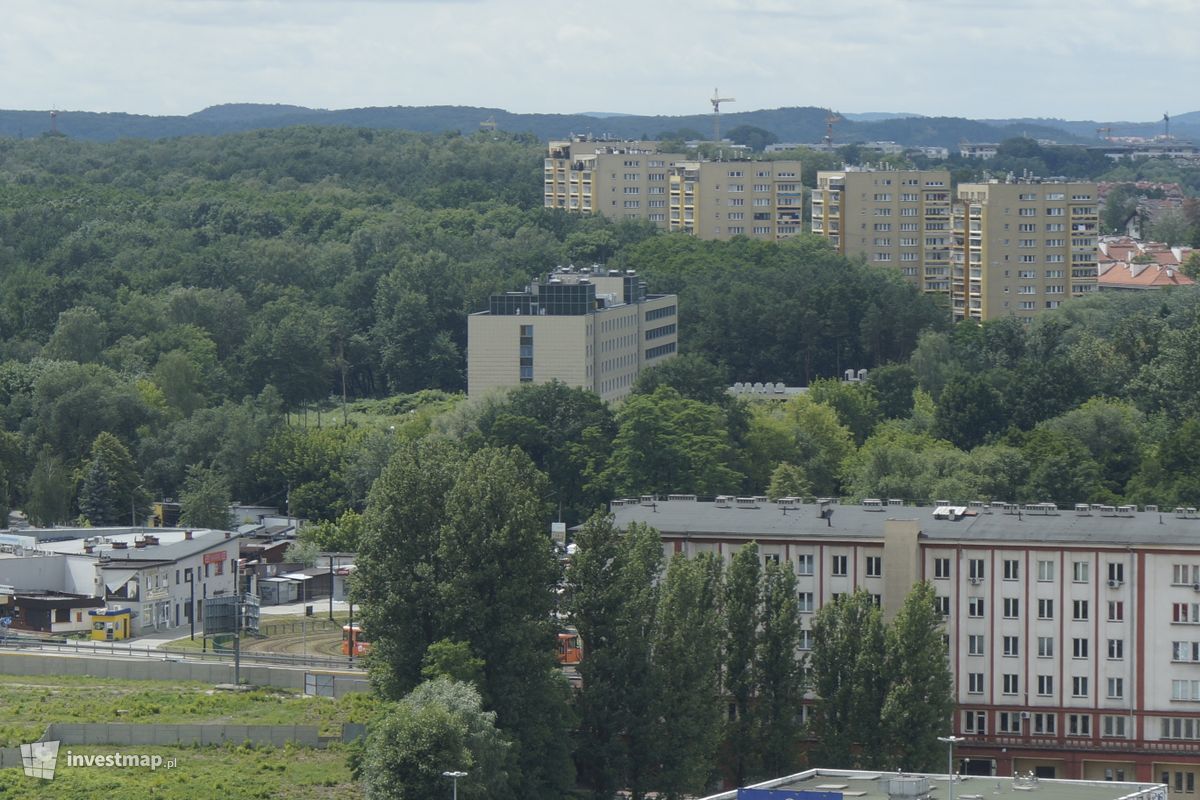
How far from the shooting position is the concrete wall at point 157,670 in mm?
58812

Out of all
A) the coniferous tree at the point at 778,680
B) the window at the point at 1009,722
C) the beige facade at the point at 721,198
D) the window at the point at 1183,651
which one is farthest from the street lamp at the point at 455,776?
→ the beige facade at the point at 721,198

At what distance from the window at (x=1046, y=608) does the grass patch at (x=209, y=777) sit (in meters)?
15.7

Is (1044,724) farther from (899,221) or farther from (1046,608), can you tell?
(899,221)

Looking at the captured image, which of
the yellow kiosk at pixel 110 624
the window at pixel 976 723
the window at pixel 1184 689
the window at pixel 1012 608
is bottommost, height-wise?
the window at pixel 976 723

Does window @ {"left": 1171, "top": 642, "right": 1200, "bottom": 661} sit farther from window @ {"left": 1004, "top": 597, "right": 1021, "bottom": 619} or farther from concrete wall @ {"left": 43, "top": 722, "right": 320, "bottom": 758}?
concrete wall @ {"left": 43, "top": 722, "right": 320, "bottom": 758}

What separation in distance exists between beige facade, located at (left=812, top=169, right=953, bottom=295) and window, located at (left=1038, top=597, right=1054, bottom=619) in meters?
104

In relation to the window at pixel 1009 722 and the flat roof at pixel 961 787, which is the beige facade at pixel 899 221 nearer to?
the window at pixel 1009 722

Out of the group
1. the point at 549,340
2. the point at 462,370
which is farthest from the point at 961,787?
the point at 462,370

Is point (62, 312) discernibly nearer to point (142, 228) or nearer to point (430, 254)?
point (430, 254)

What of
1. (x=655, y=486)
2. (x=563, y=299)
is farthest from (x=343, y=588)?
(x=563, y=299)

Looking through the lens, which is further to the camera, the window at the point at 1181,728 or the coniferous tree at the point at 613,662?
the window at the point at 1181,728

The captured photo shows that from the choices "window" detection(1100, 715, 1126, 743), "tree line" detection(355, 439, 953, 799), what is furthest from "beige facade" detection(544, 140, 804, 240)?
"tree line" detection(355, 439, 953, 799)

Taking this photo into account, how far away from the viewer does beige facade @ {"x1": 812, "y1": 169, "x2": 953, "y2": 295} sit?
164125 millimetres

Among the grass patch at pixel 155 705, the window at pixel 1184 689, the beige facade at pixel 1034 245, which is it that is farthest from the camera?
the beige facade at pixel 1034 245
